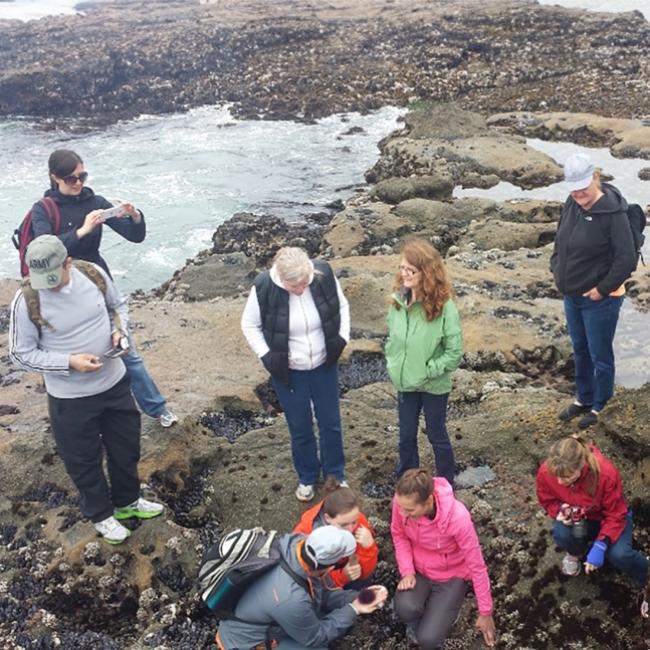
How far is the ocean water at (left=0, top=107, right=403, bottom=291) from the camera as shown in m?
19.6

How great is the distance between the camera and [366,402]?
28.8 feet

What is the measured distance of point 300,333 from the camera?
243 inches

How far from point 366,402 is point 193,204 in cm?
1497

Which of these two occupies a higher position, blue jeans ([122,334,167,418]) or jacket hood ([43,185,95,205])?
jacket hood ([43,185,95,205])

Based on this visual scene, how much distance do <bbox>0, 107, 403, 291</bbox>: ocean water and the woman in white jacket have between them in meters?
11.4

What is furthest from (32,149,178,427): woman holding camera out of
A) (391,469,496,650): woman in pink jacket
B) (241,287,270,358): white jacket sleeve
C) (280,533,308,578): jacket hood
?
(391,469,496,650): woman in pink jacket

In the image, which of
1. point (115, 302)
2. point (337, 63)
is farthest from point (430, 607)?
point (337, 63)

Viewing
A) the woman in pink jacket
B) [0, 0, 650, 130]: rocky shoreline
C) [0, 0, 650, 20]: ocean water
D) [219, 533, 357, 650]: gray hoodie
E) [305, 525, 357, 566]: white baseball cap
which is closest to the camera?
[305, 525, 357, 566]: white baseball cap

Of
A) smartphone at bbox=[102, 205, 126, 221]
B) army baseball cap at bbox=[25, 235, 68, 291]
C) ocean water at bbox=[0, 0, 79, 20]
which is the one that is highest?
army baseball cap at bbox=[25, 235, 68, 291]

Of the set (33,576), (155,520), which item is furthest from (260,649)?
(33,576)

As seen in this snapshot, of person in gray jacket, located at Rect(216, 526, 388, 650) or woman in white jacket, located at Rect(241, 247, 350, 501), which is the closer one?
person in gray jacket, located at Rect(216, 526, 388, 650)

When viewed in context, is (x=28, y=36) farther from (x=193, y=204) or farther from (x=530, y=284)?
(x=530, y=284)

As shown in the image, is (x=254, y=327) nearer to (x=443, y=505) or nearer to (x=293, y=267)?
(x=293, y=267)

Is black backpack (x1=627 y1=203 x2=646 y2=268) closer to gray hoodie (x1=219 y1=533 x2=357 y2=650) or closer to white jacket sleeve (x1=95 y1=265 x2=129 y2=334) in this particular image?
gray hoodie (x1=219 y1=533 x2=357 y2=650)
